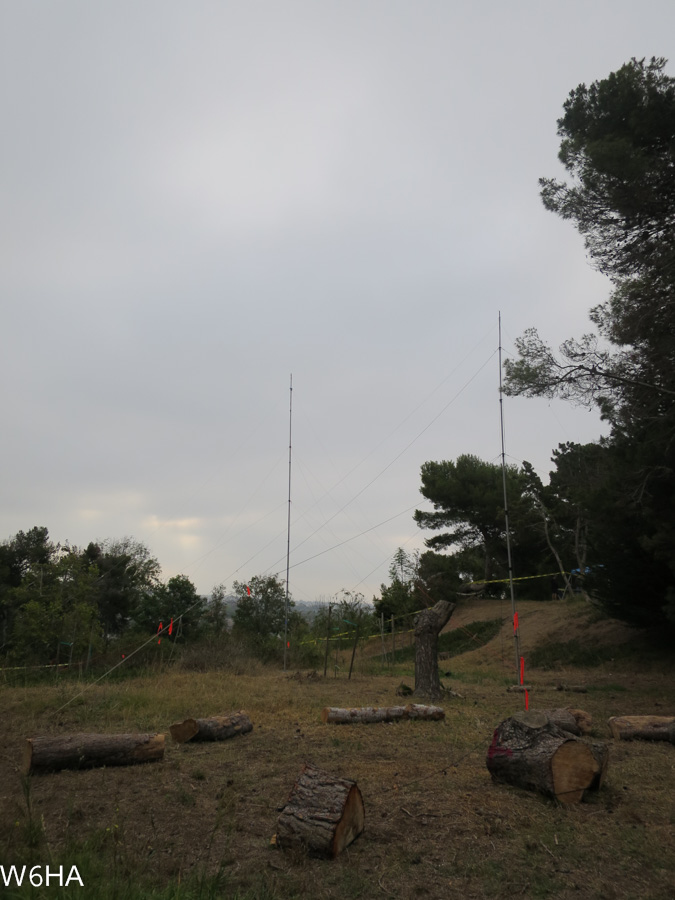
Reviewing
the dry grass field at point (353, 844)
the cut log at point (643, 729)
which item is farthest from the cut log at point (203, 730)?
the cut log at point (643, 729)

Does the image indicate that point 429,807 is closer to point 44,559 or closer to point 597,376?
point 597,376

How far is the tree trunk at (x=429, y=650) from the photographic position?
40.2ft

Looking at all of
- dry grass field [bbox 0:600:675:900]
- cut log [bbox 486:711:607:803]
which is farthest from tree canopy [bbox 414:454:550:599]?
cut log [bbox 486:711:607:803]

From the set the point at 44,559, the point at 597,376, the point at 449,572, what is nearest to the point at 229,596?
the point at 44,559

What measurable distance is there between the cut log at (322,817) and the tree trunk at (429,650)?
8.33 meters

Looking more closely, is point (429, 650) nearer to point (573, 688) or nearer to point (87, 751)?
point (573, 688)

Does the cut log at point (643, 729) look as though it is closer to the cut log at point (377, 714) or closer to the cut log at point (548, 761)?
the cut log at point (377, 714)

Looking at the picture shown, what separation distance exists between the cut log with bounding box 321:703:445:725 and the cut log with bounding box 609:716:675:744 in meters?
2.66

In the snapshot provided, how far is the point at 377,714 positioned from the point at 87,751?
461cm

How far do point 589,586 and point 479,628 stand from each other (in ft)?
34.6

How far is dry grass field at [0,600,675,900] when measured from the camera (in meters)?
3.55

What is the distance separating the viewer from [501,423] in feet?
46.0

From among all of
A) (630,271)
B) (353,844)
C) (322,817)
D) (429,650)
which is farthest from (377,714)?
(630,271)

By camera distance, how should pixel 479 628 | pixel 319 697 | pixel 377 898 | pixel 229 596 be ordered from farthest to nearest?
pixel 479 628
pixel 229 596
pixel 319 697
pixel 377 898
